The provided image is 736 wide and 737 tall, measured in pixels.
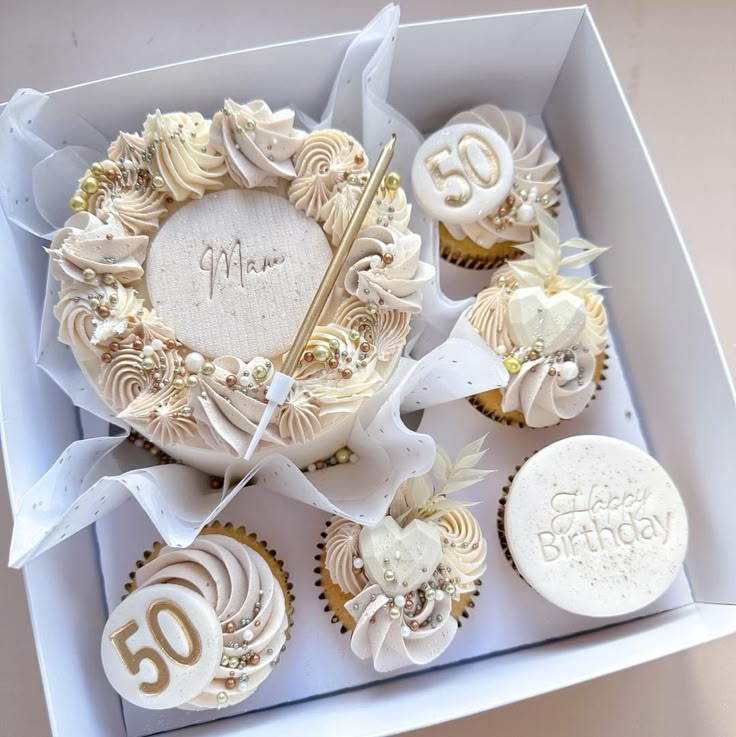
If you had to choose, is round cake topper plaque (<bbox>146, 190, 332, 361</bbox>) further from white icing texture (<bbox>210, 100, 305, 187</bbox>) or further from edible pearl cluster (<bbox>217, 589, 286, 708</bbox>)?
edible pearl cluster (<bbox>217, 589, 286, 708</bbox>)

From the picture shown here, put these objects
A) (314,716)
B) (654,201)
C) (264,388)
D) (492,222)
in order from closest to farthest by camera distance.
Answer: (264,388) → (314,716) → (654,201) → (492,222)

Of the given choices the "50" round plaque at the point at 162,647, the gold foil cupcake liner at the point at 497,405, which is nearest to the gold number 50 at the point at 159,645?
the "50" round plaque at the point at 162,647

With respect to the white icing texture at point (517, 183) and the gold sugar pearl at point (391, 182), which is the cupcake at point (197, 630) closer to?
the gold sugar pearl at point (391, 182)

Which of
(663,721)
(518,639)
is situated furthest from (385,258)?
(663,721)

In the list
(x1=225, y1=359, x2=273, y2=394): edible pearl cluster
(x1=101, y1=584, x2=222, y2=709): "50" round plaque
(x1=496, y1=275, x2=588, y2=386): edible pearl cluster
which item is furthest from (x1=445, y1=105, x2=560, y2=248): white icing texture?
(x1=101, y1=584, x2=222, y2=709): "50" round plaque

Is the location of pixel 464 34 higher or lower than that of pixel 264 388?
higher

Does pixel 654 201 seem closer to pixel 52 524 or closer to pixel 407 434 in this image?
pixel 407 434

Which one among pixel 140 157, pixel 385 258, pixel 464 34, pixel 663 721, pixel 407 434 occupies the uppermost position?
pixel 464 34
